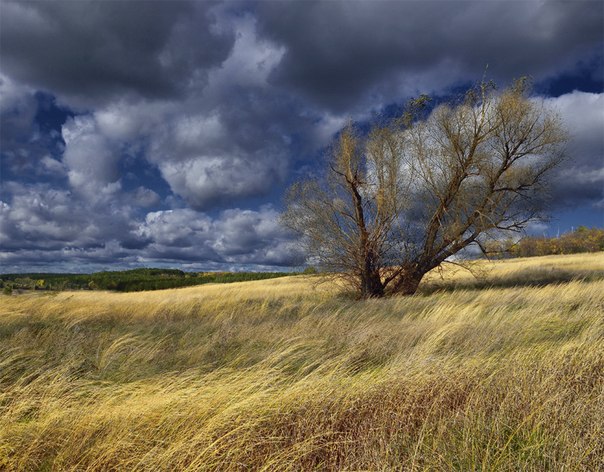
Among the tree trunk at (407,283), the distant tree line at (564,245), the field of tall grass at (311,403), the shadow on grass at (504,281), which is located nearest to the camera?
the field of tall grass at (311,403)

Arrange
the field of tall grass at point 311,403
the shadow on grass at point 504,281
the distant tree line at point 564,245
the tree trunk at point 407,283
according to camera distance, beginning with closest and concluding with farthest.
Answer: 1. the field of tall grass at point 311,403
2. the tree trunk at point 407,283
3. the shadow on grass at point 504,281
4. the distant tree line at point 564,245

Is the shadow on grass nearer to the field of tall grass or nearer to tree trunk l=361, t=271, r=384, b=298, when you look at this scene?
tree trunk l=361, t=271, r=384, b=298

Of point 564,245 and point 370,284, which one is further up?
point 564,245

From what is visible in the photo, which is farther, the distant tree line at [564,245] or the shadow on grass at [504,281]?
the distant tree line at [564,245]

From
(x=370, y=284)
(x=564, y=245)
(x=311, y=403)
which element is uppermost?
(x=564, y=245)

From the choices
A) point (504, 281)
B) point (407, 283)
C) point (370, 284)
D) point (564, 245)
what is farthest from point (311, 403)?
point (564, 245)

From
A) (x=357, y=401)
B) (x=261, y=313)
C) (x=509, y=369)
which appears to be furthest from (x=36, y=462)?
(x=261, y=313)

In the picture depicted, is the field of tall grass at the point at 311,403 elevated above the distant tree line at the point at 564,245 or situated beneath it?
situated beneath

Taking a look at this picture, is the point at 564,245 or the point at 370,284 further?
the point at 564,245

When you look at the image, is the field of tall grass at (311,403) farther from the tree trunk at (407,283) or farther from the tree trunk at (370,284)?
the tree trunk at (407,283)

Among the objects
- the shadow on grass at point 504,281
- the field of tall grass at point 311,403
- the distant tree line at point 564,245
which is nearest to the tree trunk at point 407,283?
the shadow on grass at point 504,281

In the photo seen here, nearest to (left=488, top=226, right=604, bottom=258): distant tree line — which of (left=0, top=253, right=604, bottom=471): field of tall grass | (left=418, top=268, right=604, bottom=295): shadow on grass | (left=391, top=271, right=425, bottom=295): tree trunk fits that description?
(left=418, top=268, right=604, bottom=295): shadow on grass

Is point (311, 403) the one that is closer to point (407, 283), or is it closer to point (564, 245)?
point (407, 283)

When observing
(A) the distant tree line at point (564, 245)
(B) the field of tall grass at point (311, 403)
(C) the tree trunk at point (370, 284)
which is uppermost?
(A) the distant tree line at point (564, 245)
